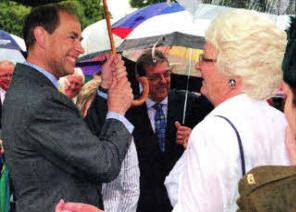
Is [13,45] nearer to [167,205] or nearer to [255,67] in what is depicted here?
[167,205]

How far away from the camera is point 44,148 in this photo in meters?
1.93

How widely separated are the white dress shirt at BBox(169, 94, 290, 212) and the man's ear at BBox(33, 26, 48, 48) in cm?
107

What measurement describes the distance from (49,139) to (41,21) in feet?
2.45

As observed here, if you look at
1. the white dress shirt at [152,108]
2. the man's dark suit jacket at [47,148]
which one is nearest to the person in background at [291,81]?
the man's dark suit jacket at [47,148]

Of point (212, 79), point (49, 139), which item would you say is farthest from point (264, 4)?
point (49, 139)

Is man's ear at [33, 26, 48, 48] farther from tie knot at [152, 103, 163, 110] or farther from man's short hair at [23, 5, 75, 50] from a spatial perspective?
tie knot at [152, 103, 163, 110]

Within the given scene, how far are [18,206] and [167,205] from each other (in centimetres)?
180

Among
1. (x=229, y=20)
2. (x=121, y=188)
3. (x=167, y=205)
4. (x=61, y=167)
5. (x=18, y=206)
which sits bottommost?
(x=167, y=205)

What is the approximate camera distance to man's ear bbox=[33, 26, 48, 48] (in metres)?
2.22

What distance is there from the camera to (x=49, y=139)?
1902mm

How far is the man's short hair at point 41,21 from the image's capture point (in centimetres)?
225

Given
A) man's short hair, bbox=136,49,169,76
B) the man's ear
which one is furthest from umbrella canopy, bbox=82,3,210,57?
the man's ear

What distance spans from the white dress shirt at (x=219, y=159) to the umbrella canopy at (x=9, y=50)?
5615mm

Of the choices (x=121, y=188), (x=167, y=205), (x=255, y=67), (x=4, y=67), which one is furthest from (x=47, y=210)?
(x=4, y=67)
